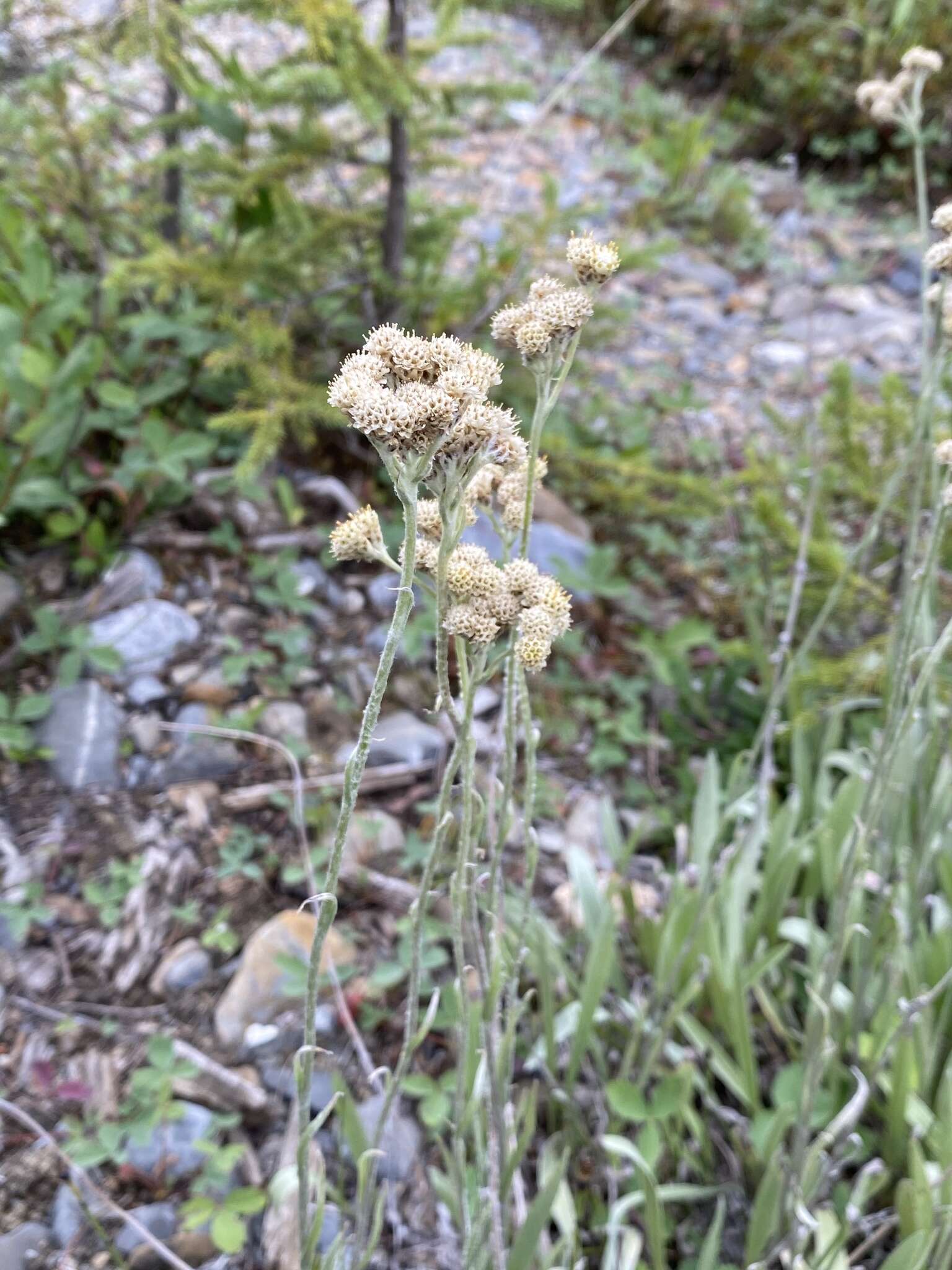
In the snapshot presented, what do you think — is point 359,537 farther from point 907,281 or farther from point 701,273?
point 907,281

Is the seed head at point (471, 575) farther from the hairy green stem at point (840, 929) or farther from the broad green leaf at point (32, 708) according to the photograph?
the broad green leaf at point (32, 708)

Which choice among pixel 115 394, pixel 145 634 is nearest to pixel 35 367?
pixel 115 394

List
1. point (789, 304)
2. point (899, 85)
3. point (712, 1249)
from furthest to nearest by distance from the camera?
point (789, 304) → point (899, 85) → point (712, 1249)

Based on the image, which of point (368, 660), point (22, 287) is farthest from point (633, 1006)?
point (22, 287)

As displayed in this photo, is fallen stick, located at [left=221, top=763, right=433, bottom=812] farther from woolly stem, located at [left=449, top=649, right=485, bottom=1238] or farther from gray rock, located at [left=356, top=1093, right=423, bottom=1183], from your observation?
woolly stem, located at [left=449, top=649, right=485, bottom=1238]

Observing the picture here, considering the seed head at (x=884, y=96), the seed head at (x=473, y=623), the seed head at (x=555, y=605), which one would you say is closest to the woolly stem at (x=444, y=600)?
the seed head at (x=473, y=623)

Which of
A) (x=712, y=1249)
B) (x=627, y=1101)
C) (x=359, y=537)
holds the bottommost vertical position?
(x=712, y=1249)
